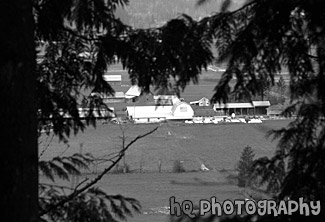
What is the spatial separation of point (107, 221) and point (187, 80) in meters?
0.88

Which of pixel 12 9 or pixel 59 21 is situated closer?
pixel 12 9

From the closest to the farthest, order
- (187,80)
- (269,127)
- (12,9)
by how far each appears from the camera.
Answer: (12,9) < (187,80) < (269,127)

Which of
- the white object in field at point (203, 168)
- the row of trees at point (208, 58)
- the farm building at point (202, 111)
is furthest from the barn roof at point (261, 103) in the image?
the white object in field at point (203, 168)

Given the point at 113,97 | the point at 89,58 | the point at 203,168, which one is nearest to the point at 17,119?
the point at 89,58

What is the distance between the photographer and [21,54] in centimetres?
193

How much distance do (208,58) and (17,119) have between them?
131 centimetres

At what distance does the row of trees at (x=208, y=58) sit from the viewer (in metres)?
2.88

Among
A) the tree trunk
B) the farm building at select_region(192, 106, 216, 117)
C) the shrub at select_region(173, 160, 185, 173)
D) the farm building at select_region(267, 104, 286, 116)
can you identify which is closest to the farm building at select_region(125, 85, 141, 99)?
the farm building at select_region(267, 104, 286, 116)

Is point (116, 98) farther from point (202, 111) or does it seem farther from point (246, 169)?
point (202, 111)

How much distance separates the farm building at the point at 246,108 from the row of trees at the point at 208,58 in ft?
1.38

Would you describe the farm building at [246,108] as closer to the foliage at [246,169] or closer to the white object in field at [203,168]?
the foliage at [246,169]

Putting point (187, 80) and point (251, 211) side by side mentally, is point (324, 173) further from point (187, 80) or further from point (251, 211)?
point (187, 80)

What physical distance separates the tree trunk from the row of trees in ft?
2.86

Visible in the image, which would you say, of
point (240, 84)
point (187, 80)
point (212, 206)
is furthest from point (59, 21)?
point (212, 206)
